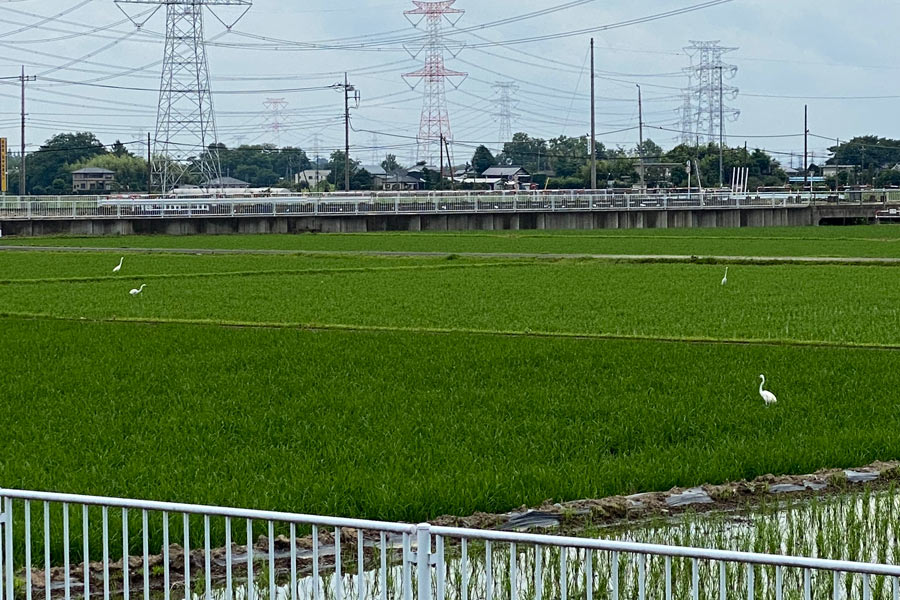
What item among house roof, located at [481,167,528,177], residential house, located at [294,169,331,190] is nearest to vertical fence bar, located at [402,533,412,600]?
house roof, located at [481,167,528,177]

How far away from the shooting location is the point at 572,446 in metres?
10.6

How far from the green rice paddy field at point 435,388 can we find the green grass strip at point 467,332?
8 centimetres

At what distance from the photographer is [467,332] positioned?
19828 millimetres

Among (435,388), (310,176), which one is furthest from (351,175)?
(435,388)

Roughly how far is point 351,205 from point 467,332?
43018mm

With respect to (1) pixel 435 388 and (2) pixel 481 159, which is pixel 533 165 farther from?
(1) pixel 435 388

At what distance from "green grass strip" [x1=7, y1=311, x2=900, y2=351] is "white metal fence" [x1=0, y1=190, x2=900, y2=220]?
35.2 metres

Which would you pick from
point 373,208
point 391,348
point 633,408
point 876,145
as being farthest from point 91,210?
point 876,145

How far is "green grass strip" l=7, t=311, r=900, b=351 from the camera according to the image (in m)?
18.0

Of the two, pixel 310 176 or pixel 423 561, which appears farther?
pixel 310 176

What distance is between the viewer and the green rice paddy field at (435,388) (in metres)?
9.41

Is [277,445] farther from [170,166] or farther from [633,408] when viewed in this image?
[170,166]

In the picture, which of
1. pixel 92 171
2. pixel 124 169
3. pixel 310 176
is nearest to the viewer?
pixel 92 171

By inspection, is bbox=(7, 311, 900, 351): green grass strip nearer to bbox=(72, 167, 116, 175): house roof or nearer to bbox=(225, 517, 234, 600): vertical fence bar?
bbox=(225, 517, 234, 600): vertical fence bar
